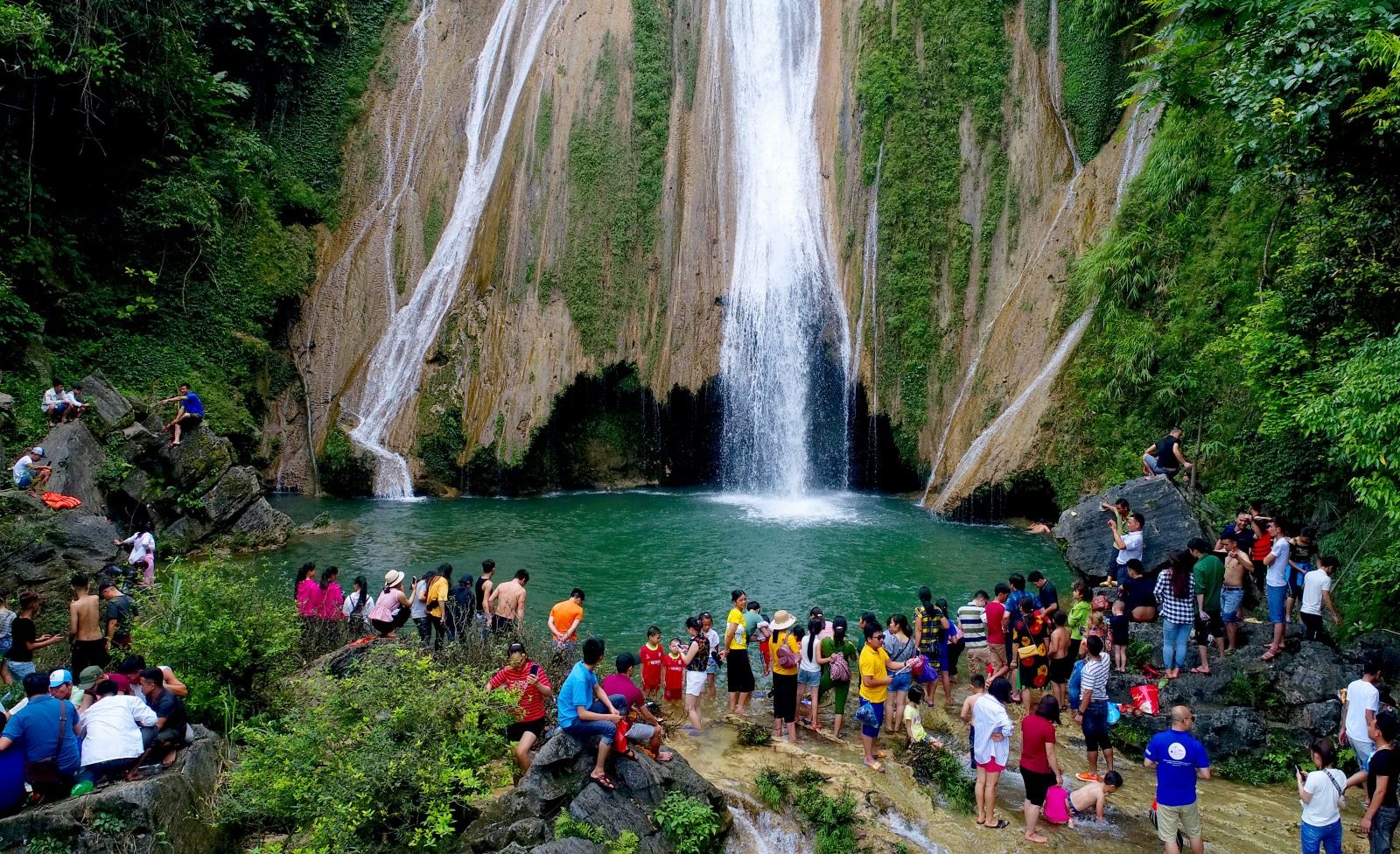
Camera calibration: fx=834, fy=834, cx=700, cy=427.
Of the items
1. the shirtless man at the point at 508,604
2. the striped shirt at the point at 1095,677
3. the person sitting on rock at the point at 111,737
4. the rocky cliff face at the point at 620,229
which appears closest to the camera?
the person sitting on rock at the point at 111,737

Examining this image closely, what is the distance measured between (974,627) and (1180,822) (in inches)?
152

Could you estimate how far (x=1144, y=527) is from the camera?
12.7 m

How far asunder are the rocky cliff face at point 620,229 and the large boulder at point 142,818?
18.3 meters

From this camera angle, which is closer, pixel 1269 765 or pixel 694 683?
pixel 1269 765

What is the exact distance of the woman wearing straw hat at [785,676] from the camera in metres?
9.48

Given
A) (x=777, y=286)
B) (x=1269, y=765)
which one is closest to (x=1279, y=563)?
(x=1269, y=765)

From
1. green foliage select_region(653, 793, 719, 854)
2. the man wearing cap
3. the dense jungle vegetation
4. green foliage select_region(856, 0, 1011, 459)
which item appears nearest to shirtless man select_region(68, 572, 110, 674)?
the man wearing cap

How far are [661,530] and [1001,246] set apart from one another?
1240 cm

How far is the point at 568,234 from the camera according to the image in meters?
27.5

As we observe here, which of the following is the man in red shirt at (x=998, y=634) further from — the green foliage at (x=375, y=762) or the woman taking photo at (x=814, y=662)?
the green foliage at (x=375, y=762)

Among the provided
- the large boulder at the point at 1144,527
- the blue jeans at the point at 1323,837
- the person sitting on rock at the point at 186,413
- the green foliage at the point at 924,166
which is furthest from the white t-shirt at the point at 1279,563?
the person sitting on rock at the point at 186,413

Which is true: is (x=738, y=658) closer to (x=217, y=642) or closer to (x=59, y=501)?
(x=217, y=642)

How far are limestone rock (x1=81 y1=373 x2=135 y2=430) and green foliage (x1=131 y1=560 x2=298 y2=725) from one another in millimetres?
9196

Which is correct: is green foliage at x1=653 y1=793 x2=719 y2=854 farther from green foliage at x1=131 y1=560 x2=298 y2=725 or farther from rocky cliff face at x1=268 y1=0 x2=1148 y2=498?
rocky cliff face at x1=268 y1=0 x2=1148 y2=498
